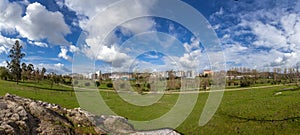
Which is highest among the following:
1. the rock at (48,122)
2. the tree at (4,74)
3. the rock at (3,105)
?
the tree at (4,74)

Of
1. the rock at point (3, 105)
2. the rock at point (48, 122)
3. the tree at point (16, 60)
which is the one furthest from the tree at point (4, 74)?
the rock at point (3, 105)

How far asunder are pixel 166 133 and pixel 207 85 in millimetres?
56552

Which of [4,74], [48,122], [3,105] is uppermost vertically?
[4,74]

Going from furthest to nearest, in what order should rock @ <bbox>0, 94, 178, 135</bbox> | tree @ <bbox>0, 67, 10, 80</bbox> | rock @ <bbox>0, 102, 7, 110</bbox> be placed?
tree @ <bbox>0, 67, 10, 80</bbox> < rock @ <bbox>0, 102, 7, 110</bbox> < rock @ <bbox>0, 94, 178, 135</bbox>

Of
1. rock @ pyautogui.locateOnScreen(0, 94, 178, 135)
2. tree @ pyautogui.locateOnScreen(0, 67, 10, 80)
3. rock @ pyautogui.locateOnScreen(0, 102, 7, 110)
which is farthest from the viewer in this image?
tree @ pyautogui.locateOnScreen(0, 67, 10, 80)

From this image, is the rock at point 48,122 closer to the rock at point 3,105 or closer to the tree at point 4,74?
the rock at point 3,105

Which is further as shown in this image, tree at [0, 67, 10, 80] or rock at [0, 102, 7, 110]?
tree at [0, 67, 10, 80]

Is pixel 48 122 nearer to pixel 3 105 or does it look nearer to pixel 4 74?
pixel 3 105

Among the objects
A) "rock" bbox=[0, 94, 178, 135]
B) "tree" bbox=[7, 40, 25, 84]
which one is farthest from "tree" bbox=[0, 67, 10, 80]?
"rock" bbox=[0, 94, 178, 135]

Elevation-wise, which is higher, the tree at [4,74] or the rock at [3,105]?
the tree at [4,74]

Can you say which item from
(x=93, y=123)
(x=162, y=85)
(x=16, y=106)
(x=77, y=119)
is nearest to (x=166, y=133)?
(x=93, y=123)

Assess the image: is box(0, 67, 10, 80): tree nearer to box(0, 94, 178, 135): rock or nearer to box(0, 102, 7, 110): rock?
box(0, 94, 178, 135): rock

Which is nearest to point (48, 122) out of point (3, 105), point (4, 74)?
point (3, 105)

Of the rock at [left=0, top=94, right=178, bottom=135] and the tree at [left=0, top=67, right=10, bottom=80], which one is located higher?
the tree at [left=0, top=67, right=10, bottom=80]
